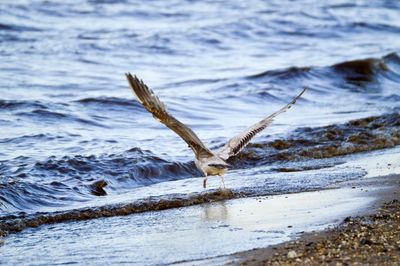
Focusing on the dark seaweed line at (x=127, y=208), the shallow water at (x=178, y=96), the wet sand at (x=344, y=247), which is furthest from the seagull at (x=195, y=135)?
the wet sand at (x=344, y=247)

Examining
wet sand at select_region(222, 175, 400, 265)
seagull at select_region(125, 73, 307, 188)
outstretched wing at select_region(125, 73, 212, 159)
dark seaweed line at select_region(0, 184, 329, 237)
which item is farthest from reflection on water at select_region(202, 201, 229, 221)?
wet sand at select_region(222, 175, 400, 265)

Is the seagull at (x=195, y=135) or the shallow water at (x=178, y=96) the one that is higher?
the seagull at (x=195, y=135)

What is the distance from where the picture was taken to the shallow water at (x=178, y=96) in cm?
813

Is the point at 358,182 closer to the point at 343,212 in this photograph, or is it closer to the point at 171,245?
the point at 343,212

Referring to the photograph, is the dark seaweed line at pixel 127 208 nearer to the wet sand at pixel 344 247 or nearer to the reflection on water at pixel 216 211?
the reflection on water at pixel 216 211

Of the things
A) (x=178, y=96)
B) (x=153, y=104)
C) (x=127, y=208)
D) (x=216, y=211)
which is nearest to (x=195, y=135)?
(x=153, y=104)

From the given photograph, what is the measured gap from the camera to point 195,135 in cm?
739

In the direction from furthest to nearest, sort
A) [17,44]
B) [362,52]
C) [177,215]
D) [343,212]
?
[362,52]
[17,44]
[177,215]
[343,212]

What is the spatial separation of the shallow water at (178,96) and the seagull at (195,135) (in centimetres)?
32

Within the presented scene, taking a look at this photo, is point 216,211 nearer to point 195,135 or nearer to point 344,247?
point 195,135

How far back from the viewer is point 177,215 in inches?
274

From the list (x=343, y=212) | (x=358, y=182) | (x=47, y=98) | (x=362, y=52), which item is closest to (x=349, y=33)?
(x=362, y=52)

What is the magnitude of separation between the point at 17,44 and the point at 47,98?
13.4 feet

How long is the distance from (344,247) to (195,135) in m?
2.31
